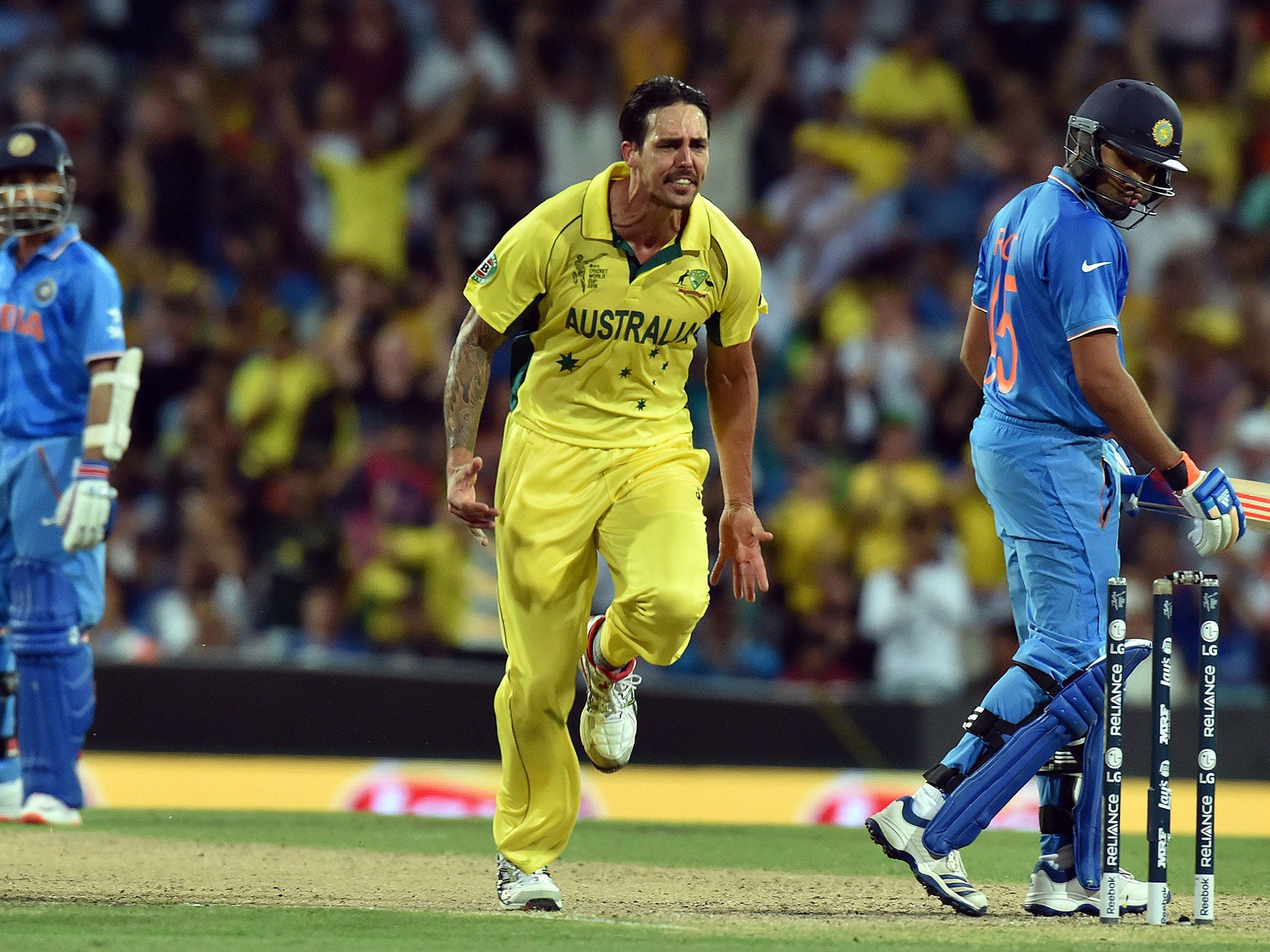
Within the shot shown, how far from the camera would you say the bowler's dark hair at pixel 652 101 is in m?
5.50

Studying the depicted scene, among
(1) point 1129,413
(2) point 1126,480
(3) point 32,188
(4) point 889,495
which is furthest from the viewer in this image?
(4) point 889,495

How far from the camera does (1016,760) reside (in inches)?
223

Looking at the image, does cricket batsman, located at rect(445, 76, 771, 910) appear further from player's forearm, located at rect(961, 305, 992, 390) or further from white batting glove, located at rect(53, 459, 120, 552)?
white batting glove, located at rect(53, 459, 120, 552)

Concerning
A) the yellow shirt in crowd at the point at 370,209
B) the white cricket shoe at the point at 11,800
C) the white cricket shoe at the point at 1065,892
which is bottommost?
the white cricket shoe at the point at 11,800

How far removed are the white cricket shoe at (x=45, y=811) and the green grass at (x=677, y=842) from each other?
0.60 feet

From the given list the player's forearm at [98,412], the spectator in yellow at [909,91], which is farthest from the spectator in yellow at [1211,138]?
the player's forearm at [98,412]

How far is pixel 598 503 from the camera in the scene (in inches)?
224

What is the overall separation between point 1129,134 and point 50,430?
169 inches

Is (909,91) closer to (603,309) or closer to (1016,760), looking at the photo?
(603,309)

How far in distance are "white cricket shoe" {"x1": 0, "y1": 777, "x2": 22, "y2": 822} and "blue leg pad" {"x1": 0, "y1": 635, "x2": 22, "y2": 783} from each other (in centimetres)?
2

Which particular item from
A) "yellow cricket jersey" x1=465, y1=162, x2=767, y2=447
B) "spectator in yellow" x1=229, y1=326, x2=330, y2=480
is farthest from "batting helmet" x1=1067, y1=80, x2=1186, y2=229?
"spectator in yellow" x1=229, y1=326, x2=330, y2=480

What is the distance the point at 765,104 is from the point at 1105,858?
8.96 meters

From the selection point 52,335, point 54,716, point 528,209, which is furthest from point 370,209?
point 54,716

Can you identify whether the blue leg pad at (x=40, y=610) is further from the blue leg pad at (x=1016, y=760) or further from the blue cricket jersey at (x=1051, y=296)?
the blue cricket jersey at (x=1051, y=296)
